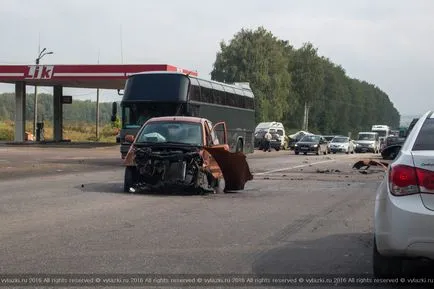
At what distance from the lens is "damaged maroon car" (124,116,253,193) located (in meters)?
13.5

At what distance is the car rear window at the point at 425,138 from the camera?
18.6 feet

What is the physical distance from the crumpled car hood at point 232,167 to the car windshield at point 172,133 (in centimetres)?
46

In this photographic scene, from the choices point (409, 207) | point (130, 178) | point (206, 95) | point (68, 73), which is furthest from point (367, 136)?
point (409, 207)

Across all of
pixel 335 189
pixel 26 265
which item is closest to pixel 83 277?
pixel 26 265

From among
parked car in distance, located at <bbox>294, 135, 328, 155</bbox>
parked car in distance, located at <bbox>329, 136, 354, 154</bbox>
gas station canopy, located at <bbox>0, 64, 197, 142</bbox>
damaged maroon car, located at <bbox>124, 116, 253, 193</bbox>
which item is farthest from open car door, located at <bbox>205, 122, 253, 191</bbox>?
parked car in distance, located at <bbox>329, 136, 354, 154</bbox>

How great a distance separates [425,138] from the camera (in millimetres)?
5824

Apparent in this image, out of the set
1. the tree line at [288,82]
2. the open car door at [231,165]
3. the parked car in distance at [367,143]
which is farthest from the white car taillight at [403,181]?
the tree line at [288,82]

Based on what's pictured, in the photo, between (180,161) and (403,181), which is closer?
(403,181)

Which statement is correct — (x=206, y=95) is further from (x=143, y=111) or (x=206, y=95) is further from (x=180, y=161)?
(x=180, y=161)

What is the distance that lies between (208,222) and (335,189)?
716 cm

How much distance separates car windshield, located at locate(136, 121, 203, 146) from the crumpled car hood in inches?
18.1

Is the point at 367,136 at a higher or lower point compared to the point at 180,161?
lower

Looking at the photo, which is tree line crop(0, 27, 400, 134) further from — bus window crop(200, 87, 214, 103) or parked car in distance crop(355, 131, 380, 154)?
bus window crop(200, 87, 214, 103)

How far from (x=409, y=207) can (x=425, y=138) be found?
81cm
